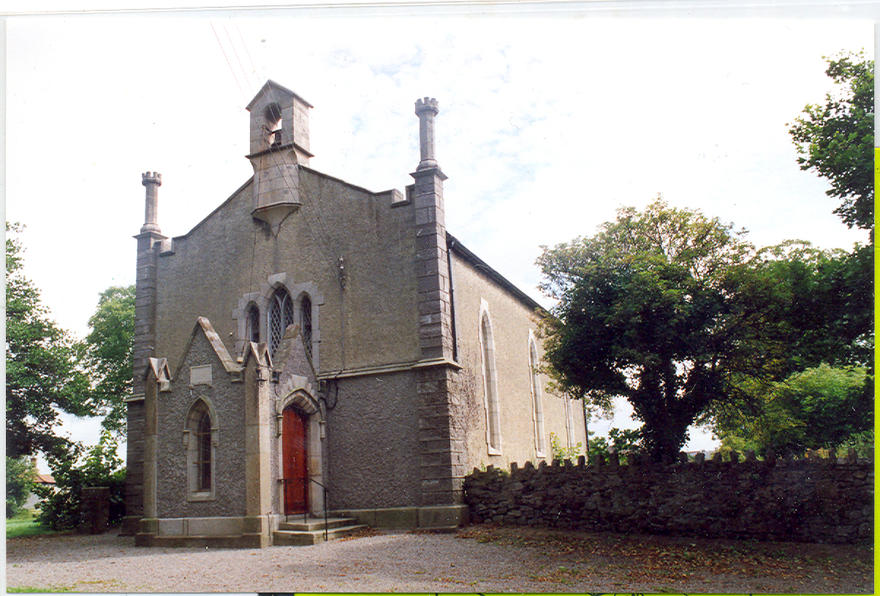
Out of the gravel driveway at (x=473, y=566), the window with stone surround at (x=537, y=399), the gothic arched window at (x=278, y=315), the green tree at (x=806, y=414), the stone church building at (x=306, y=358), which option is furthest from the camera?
the window with stone surround at (x=537, y=399)

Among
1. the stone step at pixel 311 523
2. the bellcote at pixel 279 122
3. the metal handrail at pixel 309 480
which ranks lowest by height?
the stone step at pixel 311 523

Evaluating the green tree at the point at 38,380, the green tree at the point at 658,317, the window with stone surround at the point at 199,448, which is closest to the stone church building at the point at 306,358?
the window with stone surround at the point at 199,448

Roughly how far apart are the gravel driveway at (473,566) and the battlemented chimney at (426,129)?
8.10 m

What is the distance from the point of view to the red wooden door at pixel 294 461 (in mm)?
14812

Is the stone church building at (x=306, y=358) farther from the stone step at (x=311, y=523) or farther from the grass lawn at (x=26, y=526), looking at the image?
the grass lawn at (x=26, y=526)

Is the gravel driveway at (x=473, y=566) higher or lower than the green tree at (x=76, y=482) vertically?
lower

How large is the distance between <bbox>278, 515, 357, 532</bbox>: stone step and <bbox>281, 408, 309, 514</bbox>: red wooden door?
0.32 m

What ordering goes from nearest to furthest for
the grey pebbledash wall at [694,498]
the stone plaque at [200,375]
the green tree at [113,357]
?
the grey pebbledash wall at [694,498], the stone plaque at [200,375], the green tree at [113,357]

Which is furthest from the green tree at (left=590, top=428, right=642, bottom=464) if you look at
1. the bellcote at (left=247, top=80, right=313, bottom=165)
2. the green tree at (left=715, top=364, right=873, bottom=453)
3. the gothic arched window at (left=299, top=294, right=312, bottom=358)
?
the bellcote at (left=247, top=80, right=313, bottom=165)

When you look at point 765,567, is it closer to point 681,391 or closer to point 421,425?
point 681,391

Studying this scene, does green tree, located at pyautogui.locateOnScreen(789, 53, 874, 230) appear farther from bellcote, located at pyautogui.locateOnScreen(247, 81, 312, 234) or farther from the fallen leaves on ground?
bellcote, located at pyautogui.locateOnScreen(247, 81, 312, 234)

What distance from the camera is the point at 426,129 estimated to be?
16422 mm

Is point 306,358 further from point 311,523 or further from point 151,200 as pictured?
point 151,200

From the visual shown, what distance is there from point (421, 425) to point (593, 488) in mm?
3703
